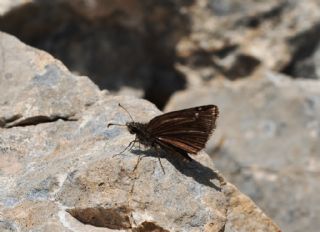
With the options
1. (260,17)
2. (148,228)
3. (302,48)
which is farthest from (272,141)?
(148,228)

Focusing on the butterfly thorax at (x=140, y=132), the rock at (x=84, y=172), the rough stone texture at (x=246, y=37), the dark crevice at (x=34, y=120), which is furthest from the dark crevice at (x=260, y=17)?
the butterfly thorax at (x=140, y=132)

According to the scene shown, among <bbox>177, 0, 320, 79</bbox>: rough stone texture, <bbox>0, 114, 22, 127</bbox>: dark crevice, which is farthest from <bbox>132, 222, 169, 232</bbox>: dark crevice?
<bbox>177, 0, 320, 79</bbox>: rough stone texture

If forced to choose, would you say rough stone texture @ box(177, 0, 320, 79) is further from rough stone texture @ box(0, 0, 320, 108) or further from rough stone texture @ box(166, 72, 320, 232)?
rough stone texture @ box(166, 72, 320, 232)

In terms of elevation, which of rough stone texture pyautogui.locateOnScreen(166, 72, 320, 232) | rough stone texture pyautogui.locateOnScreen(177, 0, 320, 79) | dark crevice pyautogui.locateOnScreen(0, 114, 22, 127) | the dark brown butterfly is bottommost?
dark crevice pyautogui.locateOnScreen(0, 114, 22, 127)

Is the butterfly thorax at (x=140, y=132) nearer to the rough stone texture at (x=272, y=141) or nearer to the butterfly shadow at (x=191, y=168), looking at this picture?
the butterfly shadow at (x=191, y=168)

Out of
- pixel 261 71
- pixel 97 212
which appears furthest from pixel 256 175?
pixel 97 212
